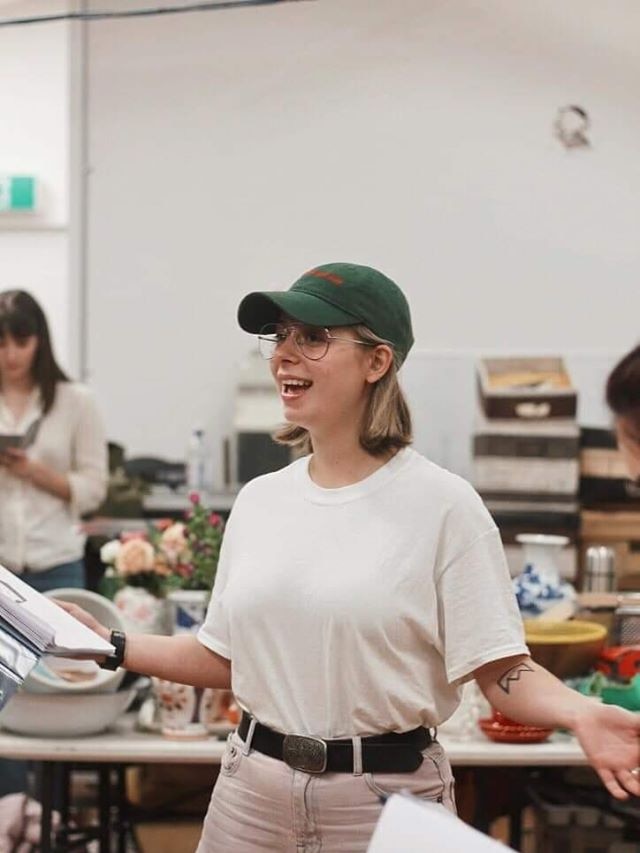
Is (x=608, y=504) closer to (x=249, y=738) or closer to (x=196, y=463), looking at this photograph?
(x=196, y=463)

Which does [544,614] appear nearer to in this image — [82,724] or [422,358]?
[82,724]

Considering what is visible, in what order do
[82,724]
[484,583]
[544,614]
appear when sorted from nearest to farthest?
[484,583] < [82,724] < [544,614]

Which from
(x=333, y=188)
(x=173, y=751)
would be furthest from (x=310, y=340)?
(x=333, y=188)

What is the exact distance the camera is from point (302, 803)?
1961 millimetres

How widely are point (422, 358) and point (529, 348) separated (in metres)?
0.47

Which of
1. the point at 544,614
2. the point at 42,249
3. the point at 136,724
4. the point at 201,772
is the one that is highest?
the point at 42,249

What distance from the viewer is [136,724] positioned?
344cm

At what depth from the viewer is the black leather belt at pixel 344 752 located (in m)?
1.95

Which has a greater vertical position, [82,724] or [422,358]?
[422,358]

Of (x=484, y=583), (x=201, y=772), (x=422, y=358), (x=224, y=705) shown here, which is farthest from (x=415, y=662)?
(x=422, y=358)

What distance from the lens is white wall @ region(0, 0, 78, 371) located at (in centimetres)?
597

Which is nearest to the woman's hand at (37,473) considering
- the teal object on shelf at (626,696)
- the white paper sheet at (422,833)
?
the teal object on shelf at (626,696)

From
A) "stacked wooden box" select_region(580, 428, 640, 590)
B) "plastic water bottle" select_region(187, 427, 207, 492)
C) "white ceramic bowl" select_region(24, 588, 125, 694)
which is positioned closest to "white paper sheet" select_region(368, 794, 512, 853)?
"white ceramic bowl" select_region(24, 588, 125, 694)

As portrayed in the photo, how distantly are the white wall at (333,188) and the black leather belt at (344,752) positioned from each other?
157 inches
